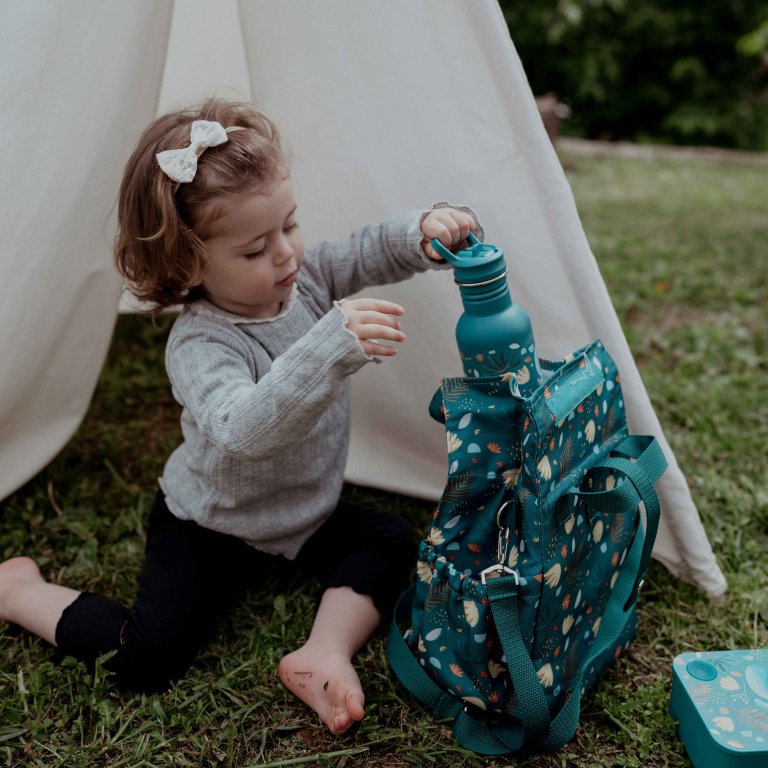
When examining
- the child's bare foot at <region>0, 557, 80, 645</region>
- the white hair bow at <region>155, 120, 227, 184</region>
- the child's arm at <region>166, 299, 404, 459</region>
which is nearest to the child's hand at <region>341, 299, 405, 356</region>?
the child's arm at <region>166, 299, 404, 459</region>

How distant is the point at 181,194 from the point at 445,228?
43cm

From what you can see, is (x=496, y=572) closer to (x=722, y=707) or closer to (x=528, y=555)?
(x=528, y=555)

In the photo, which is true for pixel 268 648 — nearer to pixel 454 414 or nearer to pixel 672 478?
pixel 454 414

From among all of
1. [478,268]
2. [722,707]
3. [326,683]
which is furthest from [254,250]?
[722,707]

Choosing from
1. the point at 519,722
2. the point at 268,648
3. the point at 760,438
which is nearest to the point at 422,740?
the point at 519,722

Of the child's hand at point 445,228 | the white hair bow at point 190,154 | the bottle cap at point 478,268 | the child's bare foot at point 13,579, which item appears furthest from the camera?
the child's bare foot at point 13,579

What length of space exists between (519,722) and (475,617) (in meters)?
0.21

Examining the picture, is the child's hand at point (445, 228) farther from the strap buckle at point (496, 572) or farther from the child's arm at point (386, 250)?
the strap buckle at point (496, 572)

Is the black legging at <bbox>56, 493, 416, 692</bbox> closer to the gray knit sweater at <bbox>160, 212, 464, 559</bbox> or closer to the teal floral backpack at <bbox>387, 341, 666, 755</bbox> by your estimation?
the gray knit sweater at <bbox>160, 212, 464, 559</bbox>

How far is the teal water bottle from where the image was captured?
3.85ft

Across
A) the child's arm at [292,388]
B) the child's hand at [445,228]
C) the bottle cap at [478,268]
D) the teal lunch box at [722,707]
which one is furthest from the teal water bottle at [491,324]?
the teal lunch box at [722,707]

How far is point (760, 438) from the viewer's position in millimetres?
2115

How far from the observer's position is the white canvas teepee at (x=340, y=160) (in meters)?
1.44

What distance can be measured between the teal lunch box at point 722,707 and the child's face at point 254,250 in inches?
34.1
